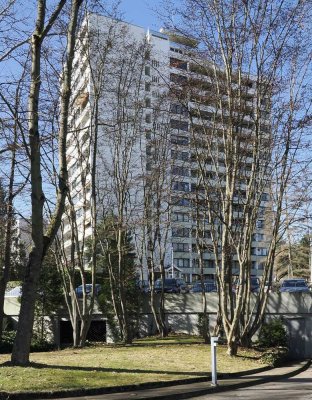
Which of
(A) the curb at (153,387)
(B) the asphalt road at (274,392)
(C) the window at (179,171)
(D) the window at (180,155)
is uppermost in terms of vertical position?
(D) the window at (180,155)

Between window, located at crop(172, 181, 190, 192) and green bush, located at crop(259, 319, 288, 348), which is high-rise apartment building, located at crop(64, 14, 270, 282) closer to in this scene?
window, located at crop(172, 181, 190, 192)

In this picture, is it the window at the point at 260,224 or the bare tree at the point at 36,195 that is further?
the window at the point at 260,224

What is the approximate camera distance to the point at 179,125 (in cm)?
2402

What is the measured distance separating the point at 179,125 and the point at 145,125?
3132 millimetres

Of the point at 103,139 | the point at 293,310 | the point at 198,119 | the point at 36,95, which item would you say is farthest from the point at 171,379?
the point at 103,139

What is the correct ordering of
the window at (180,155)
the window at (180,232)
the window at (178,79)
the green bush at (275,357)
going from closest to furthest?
the green bush at (275,357) < the window at (178,79) < the window at (180,155) < the window at (180,232)

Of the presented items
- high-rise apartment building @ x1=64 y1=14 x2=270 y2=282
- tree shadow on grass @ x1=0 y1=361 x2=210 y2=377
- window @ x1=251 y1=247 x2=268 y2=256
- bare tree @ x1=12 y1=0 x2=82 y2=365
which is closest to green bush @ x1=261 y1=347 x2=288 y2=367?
tree shadow on grass @ x1=0 y1=361 x2=210 y2=377

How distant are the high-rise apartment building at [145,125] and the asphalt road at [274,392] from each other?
7.87 meters

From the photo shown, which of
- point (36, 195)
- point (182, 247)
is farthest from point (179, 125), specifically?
point (182, 247)

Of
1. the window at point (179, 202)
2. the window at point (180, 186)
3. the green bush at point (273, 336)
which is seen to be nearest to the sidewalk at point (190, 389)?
the green bush at point (273, 336)

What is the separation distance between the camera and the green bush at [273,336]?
21859 mm

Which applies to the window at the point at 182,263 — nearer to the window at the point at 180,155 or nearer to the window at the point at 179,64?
the window at the point at 180,155

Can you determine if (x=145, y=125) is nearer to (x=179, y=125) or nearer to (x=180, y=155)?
(x=180, y=155)

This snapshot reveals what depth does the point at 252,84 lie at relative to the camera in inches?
766
